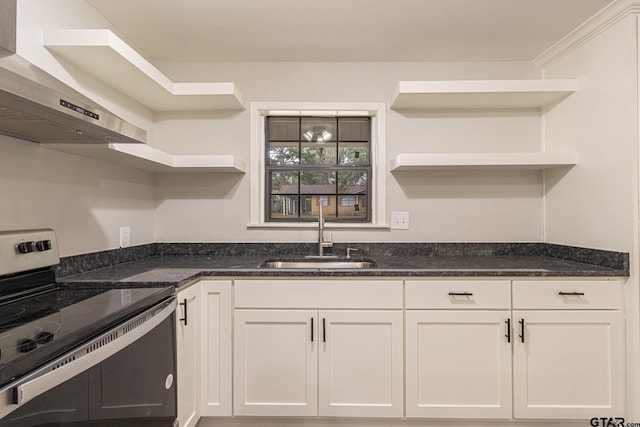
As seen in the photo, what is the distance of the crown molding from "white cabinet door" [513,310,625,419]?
4.96 ft

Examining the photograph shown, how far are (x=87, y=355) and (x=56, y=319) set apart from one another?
20 centimetres

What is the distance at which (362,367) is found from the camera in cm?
175

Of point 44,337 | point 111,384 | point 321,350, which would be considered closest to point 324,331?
point 321,350

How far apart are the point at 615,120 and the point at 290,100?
6.21ft

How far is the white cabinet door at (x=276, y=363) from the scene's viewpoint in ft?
5.75

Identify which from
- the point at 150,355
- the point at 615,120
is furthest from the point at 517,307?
the point at 150,355

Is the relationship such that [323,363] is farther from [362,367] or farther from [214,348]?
[214,348]

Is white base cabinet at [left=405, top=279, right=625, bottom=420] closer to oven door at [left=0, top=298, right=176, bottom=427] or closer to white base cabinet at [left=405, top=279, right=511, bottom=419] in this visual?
white base cabinet at [left=405, top=279, right=511, bottom=419]

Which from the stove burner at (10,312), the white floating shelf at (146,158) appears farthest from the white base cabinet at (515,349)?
the stove burner at (10,312)

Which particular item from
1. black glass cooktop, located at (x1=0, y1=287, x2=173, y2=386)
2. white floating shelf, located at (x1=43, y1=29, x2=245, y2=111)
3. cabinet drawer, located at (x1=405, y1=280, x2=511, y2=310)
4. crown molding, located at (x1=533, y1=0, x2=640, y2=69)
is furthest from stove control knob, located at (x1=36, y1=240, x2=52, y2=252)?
crown molding, located at (x1=533, y1=0, x2=640, y2=69)

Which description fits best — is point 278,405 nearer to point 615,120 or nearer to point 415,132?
point 415,132

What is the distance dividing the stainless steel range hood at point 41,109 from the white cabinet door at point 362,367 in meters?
1.27

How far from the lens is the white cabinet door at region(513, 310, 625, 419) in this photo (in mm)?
1707

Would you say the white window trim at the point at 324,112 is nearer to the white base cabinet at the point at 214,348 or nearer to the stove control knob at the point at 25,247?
the white base cabinet at the point at 214,348
